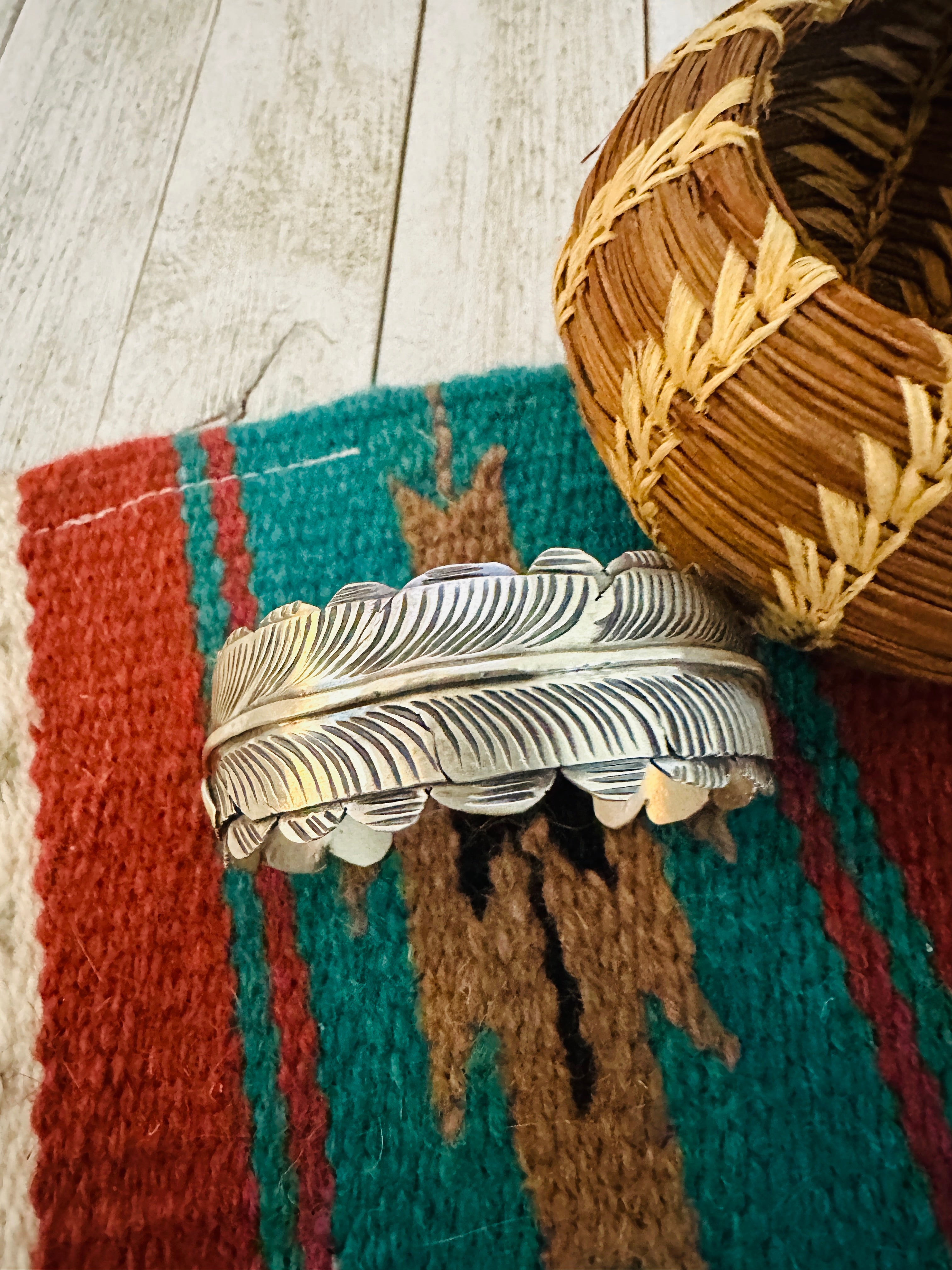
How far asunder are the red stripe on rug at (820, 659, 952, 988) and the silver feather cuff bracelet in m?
0.09

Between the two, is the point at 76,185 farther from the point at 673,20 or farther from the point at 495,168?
the point at 673,20

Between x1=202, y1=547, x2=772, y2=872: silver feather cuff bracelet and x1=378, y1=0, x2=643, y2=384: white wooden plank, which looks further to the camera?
x1=378, y1=0, x2=643, y2=384: white wooden plank

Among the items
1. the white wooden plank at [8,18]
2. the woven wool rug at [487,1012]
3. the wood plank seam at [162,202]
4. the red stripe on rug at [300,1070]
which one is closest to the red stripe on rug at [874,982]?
the woven wool rug at [487,1012]

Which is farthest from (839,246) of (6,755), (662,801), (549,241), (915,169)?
(6,755)

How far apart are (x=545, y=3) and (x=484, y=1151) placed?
21.7 inches

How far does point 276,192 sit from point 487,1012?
0.41 meters

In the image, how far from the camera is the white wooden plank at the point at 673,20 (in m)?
0.52

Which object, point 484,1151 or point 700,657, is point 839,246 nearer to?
point 700,657

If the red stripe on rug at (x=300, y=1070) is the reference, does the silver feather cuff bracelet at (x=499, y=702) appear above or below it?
above

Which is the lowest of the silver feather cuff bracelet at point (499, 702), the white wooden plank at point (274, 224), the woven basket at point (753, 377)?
the silver feather cuff bracelet at point (499, 702)

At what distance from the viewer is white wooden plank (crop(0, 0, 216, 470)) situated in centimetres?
47

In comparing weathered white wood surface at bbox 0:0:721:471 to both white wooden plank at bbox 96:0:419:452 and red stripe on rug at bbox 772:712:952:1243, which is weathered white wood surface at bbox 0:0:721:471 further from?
red stripe on rug at bbox 772:712:952:1243

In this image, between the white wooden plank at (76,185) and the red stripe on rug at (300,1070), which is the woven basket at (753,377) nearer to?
the red stripe on rug at (300,1070)

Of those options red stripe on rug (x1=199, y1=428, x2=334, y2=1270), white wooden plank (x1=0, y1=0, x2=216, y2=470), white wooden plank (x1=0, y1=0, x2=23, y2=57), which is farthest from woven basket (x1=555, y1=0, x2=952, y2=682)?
white wooden plank (x1=0, y1=0, x2=23, y2=57)
